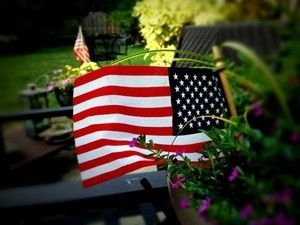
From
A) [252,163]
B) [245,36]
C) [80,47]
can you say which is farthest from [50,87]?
[245,36]

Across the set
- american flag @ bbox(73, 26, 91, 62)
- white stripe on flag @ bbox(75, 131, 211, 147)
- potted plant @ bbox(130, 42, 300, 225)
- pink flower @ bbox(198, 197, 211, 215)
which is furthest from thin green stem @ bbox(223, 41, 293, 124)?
american flag @ bbox(73, 26, 91, 62)

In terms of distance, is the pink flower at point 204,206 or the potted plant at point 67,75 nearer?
the pink flower at point 204,206

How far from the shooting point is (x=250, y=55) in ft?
3.26

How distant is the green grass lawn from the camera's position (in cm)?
173

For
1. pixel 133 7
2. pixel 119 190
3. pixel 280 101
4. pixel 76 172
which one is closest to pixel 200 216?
pixel 280 101

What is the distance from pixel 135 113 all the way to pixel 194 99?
10.8 inches

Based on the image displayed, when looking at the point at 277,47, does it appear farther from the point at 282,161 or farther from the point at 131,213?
the point at 131,213

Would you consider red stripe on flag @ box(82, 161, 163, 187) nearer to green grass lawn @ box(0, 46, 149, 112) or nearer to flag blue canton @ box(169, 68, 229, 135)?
flag blue canton @ box(169, 68, 229, 135)

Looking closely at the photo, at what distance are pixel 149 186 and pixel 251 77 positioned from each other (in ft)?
5.51

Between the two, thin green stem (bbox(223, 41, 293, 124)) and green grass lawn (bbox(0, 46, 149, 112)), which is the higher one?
thin green stem (bbox(223, 41, 293, 124))

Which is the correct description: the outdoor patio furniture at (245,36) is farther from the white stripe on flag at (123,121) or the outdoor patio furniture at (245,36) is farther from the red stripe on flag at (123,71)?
the white stripe on flag at (123,121)

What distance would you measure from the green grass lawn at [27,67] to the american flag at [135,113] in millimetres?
153

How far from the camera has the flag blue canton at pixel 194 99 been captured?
200 cm

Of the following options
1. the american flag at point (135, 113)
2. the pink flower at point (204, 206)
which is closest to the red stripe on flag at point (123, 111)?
the american flag at point (135, 113)
